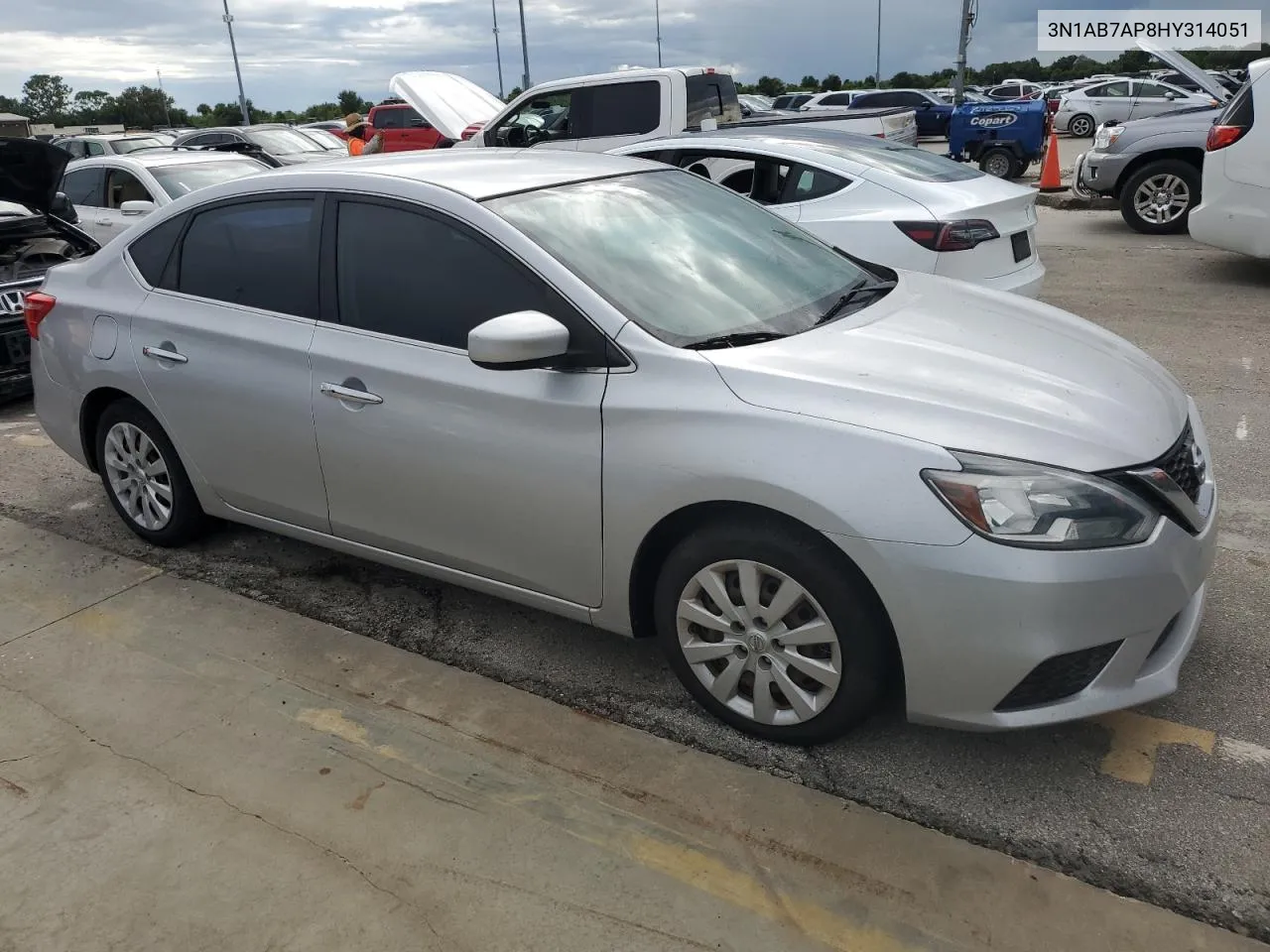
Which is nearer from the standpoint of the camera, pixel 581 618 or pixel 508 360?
pixel 508 360

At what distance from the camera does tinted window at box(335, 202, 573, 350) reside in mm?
3145

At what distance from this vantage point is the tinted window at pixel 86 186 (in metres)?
9.89

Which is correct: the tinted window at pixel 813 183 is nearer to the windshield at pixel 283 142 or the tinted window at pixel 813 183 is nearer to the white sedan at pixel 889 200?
the white sedan at pixel 889 200

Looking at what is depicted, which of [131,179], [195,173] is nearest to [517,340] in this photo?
[195,173]

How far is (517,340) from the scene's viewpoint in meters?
2.80

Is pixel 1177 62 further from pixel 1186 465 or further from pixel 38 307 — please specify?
pixel 38 307

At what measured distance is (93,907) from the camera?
2.48 meters

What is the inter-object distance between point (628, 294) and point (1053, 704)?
1608mm

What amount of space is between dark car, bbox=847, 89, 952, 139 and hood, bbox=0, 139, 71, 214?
21.7 metres

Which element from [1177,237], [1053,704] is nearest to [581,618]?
[1053,704]

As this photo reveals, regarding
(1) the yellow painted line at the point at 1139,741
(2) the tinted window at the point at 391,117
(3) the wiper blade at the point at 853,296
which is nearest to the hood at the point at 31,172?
(3) the wiper blade at the point at 853,296

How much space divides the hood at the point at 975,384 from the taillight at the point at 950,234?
2.62 meters

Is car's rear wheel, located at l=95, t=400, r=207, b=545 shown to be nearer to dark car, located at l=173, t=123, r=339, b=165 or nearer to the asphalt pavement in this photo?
the asphalt pavement

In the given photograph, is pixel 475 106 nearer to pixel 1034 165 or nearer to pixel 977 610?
pixel 977 610
